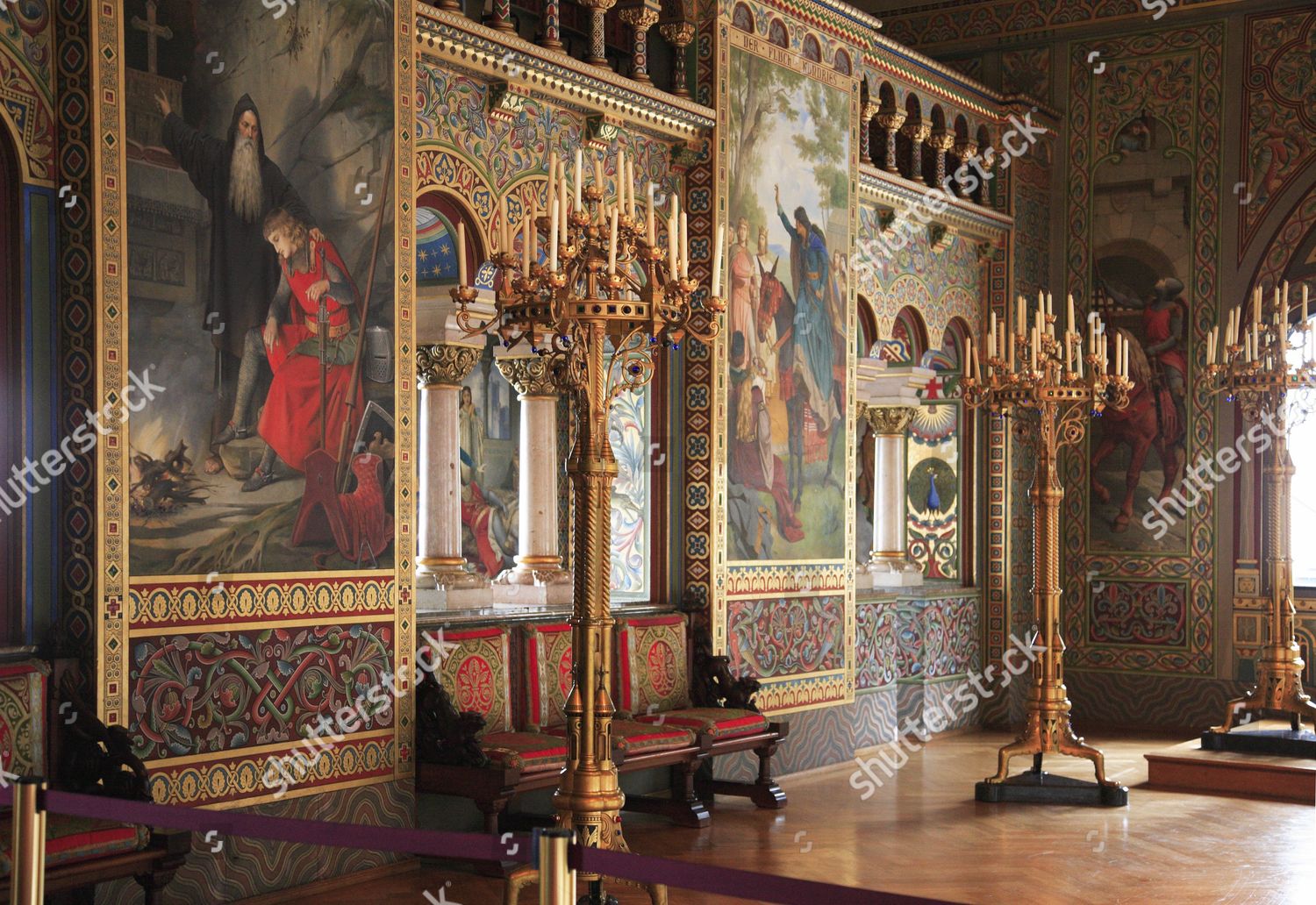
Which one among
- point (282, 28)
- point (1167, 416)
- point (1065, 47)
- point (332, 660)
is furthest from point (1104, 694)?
point (282, 28)

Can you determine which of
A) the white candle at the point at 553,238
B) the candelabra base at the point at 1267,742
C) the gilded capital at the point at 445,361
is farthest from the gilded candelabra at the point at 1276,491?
the white candle at the point at 553,238

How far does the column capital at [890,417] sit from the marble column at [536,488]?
4375mm

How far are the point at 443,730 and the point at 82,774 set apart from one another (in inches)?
79.5

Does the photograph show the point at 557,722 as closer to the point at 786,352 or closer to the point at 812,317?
the point at 786,352

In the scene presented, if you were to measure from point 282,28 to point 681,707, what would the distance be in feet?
16.1

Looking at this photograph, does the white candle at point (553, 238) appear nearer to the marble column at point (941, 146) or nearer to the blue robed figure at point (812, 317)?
the blue robed figure at point (812, 317)

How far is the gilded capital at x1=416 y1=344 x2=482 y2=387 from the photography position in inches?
395

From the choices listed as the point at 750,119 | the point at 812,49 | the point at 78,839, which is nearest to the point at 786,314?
the point at 750,119

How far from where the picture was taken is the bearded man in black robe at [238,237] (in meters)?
6.98

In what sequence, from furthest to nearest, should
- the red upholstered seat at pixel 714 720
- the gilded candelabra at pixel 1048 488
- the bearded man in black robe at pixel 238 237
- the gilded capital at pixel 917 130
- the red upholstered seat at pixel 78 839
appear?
the gilded capital at pixel 917 130, the gilded candelabra at pixel 1048 488, the red upholstered seat at pixel 714 720, the bearded man in black robe at pixel 238 237, the red upholstered seat at pixel 78 839

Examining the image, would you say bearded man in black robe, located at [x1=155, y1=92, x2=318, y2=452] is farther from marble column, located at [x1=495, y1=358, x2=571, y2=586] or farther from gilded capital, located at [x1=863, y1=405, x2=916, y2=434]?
gilded capital, located at [x1=863, y1=405, x2=916, y2=434]

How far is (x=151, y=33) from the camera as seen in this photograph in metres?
6.74

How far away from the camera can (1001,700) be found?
570 inches

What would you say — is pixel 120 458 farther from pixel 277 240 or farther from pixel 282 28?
pixel 282 28
